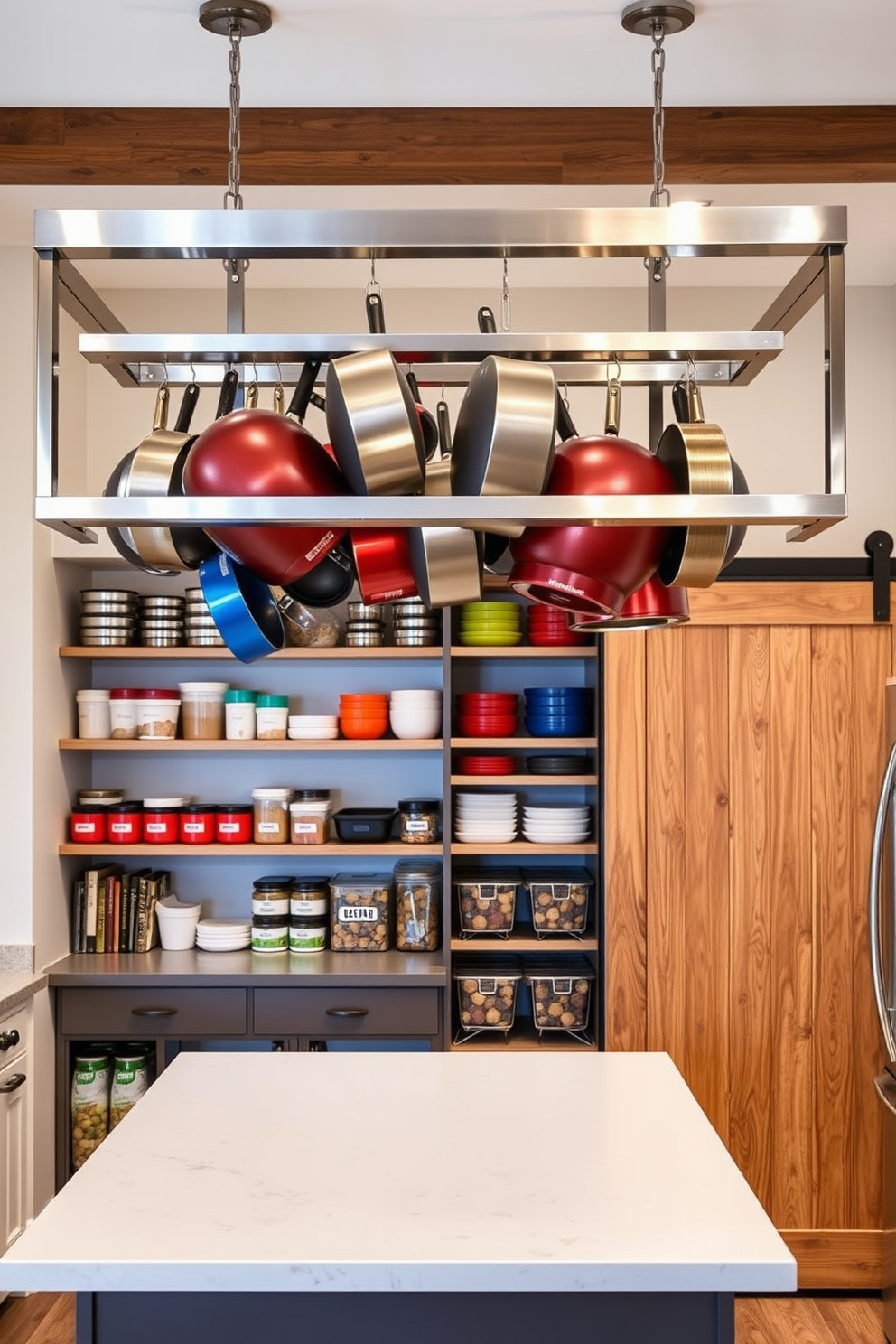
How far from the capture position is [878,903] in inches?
120

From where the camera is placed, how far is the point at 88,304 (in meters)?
1.69

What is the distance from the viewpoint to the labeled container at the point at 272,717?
3.80 m

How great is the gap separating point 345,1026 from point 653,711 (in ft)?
4.20

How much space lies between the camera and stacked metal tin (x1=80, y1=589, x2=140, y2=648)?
381 centimetres

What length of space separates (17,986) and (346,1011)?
0.91 m

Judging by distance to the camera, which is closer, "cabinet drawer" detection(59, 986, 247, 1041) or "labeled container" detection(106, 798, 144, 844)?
"cabinet drawer" detection(59, 986, 247, 1041)

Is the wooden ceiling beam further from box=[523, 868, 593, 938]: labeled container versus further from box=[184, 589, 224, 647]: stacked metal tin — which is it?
box=[523, 868, 593, 938]: labeled container

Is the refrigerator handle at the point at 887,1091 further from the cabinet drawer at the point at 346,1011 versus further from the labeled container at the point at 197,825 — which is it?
the labeled container at the point at 197,825

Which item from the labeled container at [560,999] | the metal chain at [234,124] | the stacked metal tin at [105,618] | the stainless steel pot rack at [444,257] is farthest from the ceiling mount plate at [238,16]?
the labeled container at [560,999]

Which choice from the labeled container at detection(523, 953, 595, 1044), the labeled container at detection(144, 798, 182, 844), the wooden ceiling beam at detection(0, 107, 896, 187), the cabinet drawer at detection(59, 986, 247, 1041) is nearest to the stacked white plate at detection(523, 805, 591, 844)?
the labeled container at detection(523, 953, 595, 1044)

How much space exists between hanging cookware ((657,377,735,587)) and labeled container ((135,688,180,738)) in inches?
97.7

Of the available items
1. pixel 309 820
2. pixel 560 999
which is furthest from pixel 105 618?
pixel 560 999

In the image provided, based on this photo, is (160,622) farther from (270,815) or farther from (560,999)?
(560,999)

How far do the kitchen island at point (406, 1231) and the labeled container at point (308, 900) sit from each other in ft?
4.89
